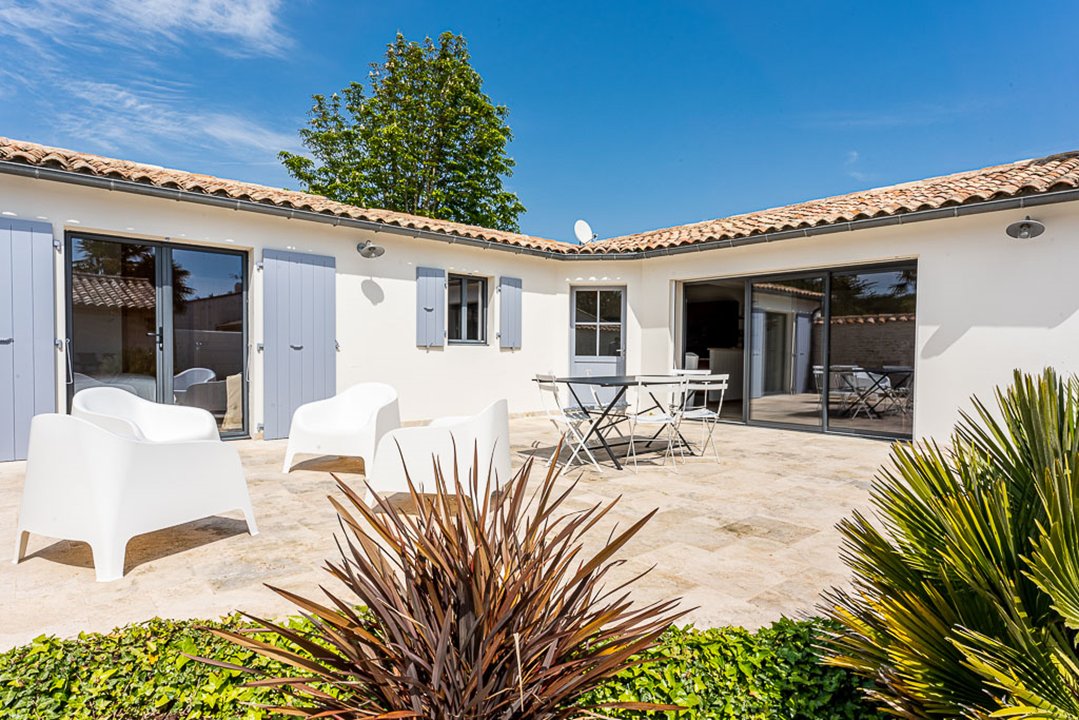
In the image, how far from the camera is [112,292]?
6055mm

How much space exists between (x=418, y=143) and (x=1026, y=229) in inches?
642

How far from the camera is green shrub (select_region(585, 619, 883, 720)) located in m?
1.65

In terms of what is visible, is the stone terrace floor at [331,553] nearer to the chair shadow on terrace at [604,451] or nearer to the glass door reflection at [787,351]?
the chair shadow on terrace at [604,451]

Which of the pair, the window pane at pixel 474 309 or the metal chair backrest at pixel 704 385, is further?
the window pane at pixel 474 309

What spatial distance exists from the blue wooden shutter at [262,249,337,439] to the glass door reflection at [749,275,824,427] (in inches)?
233

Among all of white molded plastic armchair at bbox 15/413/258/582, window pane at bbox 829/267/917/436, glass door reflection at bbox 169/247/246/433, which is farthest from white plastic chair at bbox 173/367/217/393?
window pane at bbox 829/267/917/436

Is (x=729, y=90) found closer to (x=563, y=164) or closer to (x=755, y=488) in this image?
(x=563, y=164)

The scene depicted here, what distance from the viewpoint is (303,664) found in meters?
1.28

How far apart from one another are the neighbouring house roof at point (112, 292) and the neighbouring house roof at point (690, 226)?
1.00 m

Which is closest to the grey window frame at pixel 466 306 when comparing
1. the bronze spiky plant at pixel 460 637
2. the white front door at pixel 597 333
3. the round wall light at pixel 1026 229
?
the white front door at pixel 597 333

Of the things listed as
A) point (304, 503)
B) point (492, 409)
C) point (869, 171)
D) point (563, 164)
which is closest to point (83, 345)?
point (304, 503)

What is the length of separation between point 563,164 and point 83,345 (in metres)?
14.4

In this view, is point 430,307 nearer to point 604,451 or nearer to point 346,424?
point 346,424

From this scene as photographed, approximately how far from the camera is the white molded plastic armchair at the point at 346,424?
15.8 feet
